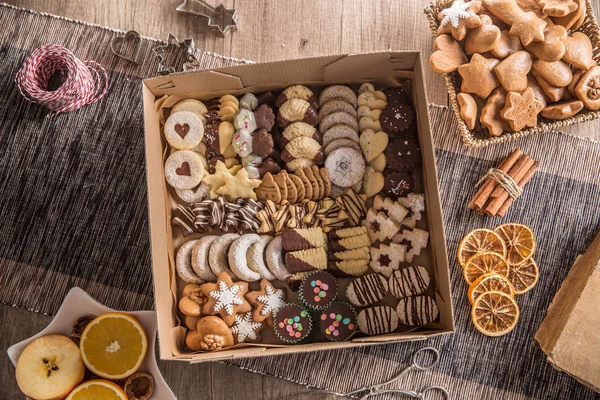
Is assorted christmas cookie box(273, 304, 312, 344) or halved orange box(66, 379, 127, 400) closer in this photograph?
halved orange box(66, 379, 127, 400)

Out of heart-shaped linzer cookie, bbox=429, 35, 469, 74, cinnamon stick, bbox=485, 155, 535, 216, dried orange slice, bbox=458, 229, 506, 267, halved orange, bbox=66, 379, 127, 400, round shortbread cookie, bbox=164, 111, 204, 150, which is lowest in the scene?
halved orange, bbox=66, 379, 127, 400

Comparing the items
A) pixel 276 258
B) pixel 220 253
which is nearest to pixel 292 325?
pixel 276 258

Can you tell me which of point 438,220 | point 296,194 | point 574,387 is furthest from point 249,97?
point 574,387

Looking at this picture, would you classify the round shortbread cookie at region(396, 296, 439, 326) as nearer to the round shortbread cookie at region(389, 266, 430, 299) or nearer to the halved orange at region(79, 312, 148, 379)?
the round shortbread cookie at region(389, 266, 430, 299)

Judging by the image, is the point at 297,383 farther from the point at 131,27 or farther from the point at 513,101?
the point at 131,27

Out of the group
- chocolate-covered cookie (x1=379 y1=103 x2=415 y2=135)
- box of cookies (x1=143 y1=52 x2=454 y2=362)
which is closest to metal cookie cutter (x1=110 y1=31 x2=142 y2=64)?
box of cookies (x1=143 y1=52 x2=454 y2=362)
